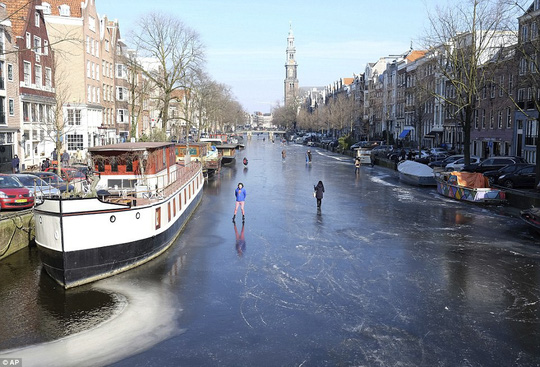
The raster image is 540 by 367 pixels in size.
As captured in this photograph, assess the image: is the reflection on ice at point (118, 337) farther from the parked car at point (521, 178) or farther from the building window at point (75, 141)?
the building window at point (75, 141)

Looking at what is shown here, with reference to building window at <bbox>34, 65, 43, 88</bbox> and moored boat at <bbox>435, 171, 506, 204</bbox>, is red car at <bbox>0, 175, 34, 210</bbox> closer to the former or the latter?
moored boat at <bbox>435, 171, 506, 204</bbox>

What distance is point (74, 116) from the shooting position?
57.6m

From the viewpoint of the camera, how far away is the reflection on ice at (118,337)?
1128cm

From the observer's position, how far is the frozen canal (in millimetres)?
11508

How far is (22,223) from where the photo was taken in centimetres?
2078

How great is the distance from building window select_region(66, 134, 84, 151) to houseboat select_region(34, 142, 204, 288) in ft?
125

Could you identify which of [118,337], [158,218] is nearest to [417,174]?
[158,218]

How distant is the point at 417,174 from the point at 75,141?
3639 cm

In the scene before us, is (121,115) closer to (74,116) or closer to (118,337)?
(74,116)

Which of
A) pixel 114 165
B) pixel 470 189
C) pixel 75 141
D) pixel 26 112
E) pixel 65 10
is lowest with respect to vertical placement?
pixel 470 189

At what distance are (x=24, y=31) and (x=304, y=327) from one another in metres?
A: 41.0

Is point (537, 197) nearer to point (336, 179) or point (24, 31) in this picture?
point (336, 179)

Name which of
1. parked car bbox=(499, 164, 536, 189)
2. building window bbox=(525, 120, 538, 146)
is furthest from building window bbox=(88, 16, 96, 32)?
parked car bbox=(499, 164, 536, 189)

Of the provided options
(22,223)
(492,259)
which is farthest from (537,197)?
(22,223)
